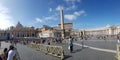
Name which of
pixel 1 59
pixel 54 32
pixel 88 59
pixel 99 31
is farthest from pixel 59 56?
pixel 99 31

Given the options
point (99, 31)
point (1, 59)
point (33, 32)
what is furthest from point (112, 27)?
point (1, 59)

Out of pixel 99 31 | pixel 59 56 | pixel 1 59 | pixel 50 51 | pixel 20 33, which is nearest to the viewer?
pixel 1 59

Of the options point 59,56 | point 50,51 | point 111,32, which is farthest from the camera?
point 111,32

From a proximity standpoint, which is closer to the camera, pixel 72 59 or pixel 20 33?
pixel 72 59

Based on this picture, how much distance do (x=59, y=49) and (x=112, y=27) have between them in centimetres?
8373

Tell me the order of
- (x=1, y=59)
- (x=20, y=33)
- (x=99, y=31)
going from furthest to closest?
1. (x=20, y=33)
2. (x=99, y=31)
3. (x=1, y=59)

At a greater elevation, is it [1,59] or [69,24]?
[69,24]

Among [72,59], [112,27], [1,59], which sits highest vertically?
[112,27]

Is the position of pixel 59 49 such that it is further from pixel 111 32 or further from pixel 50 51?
pixel 111 32

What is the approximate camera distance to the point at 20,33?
114812 millimetres

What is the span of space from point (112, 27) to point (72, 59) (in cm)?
8456

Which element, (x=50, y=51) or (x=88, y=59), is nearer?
(x=88, y=59)

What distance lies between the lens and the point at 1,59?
7609 millimetres

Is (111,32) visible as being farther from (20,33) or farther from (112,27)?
(20,33)
